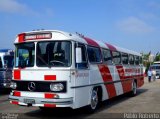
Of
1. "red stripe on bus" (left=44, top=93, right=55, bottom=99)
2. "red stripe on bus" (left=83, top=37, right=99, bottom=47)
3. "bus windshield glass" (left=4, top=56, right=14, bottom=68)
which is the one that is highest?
"red stripe on bus" (left=83, top=37, right=99, bottom=47)

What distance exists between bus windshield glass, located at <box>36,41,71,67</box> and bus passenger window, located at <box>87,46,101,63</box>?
1.70 metres

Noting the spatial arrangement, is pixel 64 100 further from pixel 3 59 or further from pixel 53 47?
pixel 3 59

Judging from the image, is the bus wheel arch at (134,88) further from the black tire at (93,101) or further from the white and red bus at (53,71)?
the white and red bus at (53,71)

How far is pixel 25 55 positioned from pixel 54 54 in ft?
3.64

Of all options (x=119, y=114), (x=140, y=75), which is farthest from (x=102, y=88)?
(x=140, y=75)

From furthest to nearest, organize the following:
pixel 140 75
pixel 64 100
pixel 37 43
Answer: pixel 140 75 < pixel 37 43 < pixel 64 100

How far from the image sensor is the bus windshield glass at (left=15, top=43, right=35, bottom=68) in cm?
995

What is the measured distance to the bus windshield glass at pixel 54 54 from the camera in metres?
9.54

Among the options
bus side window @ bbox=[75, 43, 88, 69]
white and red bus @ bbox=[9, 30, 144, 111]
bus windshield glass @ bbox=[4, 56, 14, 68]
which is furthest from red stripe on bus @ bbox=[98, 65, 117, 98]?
bus windshield glass @ bbox=[4, 56, 14, 68]

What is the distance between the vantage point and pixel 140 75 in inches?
786

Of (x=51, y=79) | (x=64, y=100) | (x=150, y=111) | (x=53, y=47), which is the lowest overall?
(x=150, y=111)

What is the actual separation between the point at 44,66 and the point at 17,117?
2.09m

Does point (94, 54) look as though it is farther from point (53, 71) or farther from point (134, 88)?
point (134, 88)

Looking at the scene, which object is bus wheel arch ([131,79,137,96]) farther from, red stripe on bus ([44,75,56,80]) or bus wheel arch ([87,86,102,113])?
red stripe on bus ([44,75,56,80])
